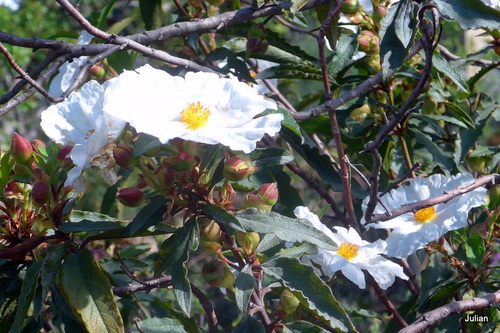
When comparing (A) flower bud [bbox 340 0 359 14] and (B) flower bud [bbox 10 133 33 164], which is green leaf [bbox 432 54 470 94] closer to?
(A) flower bud [bbox 340 0 359 14]

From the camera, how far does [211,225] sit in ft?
3.00

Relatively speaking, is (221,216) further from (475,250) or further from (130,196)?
(475,250)

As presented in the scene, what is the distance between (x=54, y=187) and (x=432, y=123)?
0.83m

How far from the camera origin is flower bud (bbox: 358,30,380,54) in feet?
4.22

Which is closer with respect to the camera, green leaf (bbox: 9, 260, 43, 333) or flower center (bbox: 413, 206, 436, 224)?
green leaf (bbox: 9, 260, 43, 333)

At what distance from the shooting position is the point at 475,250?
111cm

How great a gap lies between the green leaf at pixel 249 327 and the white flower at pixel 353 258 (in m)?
0.15

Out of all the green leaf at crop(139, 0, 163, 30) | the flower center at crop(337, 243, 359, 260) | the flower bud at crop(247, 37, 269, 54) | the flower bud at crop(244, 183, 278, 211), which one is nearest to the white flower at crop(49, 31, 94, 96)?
the green leaf at crop(139, 0, 163, 30)

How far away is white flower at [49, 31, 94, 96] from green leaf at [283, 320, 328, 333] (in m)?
0.77

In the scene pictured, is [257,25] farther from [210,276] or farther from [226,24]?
[210,276]

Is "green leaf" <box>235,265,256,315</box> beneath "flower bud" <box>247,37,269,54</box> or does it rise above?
beneath

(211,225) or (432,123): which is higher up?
(211,225)

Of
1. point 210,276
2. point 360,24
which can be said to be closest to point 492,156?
point 360,24

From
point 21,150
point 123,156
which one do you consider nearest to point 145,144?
point 123,156
